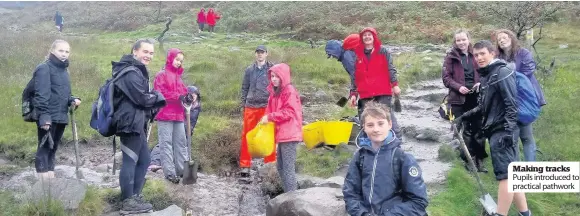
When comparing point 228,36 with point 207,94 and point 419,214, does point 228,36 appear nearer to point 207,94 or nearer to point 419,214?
point 207,94

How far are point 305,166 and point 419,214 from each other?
3500mm

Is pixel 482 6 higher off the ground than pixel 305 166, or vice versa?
pixel 482 6

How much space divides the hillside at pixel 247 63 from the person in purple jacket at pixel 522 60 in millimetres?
562

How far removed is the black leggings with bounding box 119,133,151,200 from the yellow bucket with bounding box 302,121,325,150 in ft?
9.36

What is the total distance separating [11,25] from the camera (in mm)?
22156

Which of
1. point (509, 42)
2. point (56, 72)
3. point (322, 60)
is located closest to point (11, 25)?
point (322, 60)

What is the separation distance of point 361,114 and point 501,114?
117 centimetres

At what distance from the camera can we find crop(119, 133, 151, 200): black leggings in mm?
5113

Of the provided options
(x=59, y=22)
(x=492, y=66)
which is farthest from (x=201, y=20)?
(x=492, y=66)

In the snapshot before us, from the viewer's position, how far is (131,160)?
5.12 metres

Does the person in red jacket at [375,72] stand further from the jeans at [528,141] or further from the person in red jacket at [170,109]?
→ the person in red jacket at [170,109]

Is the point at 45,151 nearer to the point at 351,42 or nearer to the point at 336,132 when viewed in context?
the point at 351,42

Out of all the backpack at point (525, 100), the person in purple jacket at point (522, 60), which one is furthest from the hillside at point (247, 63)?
the backpack at point (525, 100)

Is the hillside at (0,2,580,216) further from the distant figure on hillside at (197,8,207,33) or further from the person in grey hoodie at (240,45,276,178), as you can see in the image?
the distant figure on hillside at (197,8,207,33)
